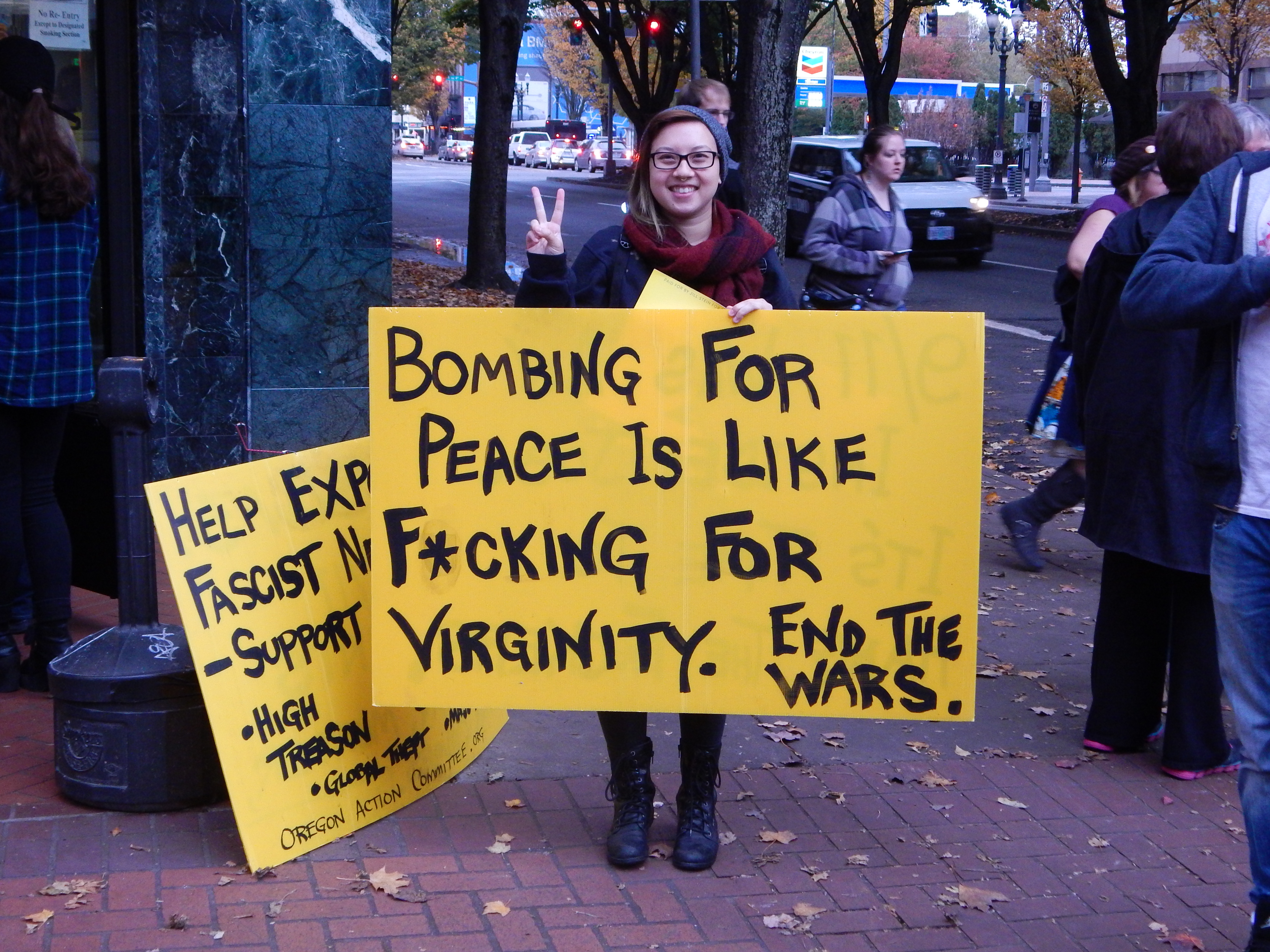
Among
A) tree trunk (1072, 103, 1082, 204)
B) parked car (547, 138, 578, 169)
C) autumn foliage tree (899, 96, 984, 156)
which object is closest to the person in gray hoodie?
tree trunk (1072, 103, 1082, 204)

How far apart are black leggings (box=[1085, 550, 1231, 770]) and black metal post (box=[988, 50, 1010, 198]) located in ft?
123

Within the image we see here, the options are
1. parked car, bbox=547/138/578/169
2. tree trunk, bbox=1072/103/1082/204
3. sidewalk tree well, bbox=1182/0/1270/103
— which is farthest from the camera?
parked car, bbox=547/138/578/169

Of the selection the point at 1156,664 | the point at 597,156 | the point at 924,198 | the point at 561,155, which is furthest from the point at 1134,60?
the point at 561,155

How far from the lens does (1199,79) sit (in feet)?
170

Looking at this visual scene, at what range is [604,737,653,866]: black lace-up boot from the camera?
146 inches

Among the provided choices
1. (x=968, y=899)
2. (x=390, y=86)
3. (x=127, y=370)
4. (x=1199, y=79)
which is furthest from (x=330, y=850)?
(x=1199, y=79)

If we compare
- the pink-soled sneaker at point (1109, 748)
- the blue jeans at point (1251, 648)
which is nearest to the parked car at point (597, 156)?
the pink-soled sneaker at point (1109, 748)

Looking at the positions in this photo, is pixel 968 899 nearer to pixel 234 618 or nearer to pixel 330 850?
pixel 330 850

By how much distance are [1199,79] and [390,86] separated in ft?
168

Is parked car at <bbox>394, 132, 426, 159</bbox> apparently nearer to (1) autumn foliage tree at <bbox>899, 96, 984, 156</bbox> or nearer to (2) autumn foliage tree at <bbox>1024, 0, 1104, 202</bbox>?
(1) autumn foliage tree at <bbox>899, 96, 984, 156</bbox>

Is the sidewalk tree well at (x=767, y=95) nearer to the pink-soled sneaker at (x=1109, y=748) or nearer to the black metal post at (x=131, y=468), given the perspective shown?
the pink-soled sneaker at (x=1109, y=748)

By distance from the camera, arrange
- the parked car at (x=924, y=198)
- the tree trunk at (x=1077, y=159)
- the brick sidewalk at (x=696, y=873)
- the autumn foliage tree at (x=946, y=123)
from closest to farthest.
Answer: the brick sidewalk at (x=696, y=873)
the parked car at (x=924, y=198)
the tree trunk at (x=1077, y=159)
the autumn foliage tree at (x=946, y=123)

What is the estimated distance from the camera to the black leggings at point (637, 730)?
12.3 ft

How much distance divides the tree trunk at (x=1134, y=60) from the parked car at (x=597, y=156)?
110ft
